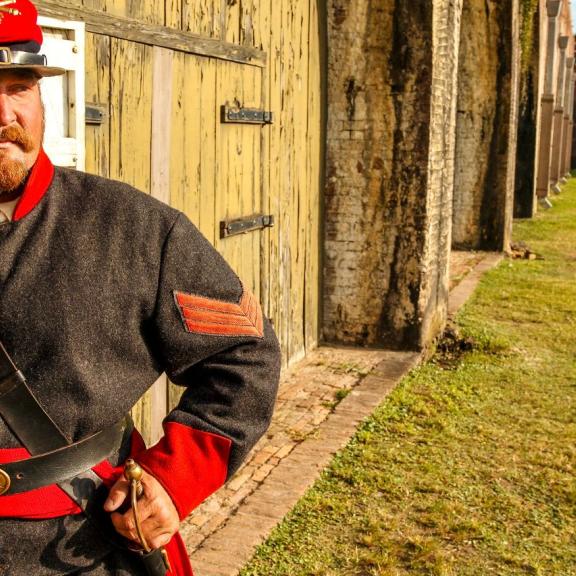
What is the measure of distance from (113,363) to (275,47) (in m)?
4.00

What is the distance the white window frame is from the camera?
333cm

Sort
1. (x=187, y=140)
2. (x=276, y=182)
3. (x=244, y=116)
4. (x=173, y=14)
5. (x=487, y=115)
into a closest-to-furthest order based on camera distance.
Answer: (x=173, y=14) → (x=187, y=140) → (x=244, y=116) → (x=276, y=182) → (x=487, y=115)

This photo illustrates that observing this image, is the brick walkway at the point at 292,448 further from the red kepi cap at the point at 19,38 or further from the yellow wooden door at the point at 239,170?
the red kepi cap at the point at 19,38

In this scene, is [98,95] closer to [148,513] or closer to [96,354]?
[96,354]

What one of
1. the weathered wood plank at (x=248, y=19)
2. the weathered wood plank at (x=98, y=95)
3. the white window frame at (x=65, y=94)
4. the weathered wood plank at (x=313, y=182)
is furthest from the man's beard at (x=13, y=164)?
the weathered wood plank at (x=313, y=182)

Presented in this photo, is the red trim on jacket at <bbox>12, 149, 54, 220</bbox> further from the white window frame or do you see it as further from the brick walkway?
the brick walkway

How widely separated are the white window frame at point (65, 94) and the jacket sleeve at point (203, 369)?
1.53m

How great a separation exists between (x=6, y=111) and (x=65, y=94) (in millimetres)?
1621

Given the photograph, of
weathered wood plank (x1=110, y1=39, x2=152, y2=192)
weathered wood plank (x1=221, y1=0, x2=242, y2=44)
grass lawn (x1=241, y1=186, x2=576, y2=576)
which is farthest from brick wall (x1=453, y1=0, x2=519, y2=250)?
weathered wood plank (x1=110, y1=39, x2=152, y2=192)

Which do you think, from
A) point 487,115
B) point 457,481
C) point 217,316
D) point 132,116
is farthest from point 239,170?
point 487,115

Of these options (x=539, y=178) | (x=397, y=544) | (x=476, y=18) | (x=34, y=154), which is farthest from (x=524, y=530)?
(x=539, y=178)

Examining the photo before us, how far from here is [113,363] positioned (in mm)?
1923

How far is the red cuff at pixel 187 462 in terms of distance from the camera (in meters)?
1.93

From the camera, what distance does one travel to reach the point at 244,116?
201 inches
